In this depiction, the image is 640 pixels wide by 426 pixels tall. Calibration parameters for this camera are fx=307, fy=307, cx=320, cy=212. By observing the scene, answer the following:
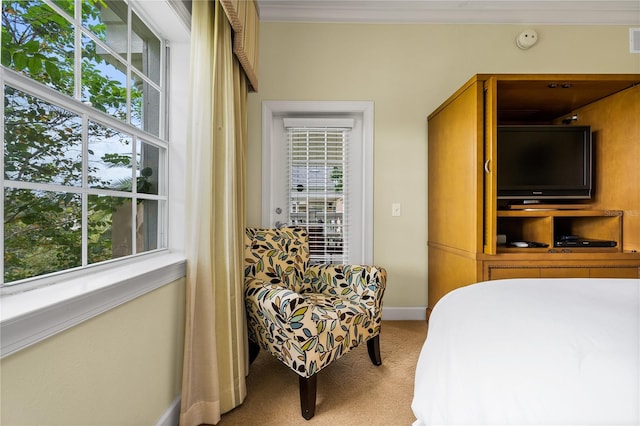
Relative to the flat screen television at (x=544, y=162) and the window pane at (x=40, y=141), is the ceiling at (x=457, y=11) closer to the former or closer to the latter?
the flat screen television at (x=544, y=162)

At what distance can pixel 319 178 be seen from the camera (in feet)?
9.17

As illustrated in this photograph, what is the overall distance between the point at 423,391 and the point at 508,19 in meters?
3.16

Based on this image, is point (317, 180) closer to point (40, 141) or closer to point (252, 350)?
point (252, 350)

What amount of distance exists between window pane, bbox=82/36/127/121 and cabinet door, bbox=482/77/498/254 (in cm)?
200

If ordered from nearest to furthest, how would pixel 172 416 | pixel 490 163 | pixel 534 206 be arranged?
pixel 172 416
pixel 490 163
pixel 534 206

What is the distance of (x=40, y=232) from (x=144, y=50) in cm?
103

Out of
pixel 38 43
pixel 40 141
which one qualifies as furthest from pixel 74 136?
pixel 38 43

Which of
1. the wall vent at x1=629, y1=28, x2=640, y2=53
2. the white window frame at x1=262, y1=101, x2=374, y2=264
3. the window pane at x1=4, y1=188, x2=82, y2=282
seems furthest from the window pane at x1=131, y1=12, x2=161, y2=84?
the wall vent at x1=629, y1=28, x2=640, y2=53

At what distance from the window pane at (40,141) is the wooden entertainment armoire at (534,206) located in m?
2.05

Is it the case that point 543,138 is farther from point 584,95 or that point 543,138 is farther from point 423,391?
point 423,391

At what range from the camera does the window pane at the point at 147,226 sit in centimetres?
146

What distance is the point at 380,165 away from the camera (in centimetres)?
274

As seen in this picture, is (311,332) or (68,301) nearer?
(68,301)

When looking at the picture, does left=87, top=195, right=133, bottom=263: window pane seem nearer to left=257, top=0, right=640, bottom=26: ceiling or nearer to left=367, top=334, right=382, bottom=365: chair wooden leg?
left=367, top=334, right=382, bottom=365: chair wooden leg
